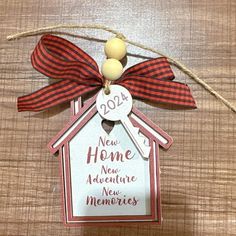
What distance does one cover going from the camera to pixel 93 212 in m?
0.53

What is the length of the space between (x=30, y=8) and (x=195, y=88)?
0.88ft

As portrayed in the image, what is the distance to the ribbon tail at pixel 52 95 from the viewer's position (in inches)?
21.0

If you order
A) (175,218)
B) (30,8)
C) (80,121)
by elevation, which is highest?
(30,8)

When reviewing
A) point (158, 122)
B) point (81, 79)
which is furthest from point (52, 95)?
point (158, 122)

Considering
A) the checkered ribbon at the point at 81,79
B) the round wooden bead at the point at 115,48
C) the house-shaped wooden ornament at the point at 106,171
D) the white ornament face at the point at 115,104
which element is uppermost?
the round wooden bead at the point at 115,48

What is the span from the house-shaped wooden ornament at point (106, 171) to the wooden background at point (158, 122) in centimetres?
2

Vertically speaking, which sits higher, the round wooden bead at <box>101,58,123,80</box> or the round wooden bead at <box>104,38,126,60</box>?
the round wooden bead at <box>104,38,126,60</box>

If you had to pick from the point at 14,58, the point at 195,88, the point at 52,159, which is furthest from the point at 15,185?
the point at 195,88

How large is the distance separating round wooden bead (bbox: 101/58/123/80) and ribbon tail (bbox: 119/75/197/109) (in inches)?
0.6

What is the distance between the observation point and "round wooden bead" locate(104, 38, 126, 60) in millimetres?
523

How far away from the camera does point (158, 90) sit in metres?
0.52

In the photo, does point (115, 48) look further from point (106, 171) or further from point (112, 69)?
point (106, 171)

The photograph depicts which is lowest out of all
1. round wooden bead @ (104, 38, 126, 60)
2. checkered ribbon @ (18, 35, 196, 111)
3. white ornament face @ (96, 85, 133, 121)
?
white ornament face @ (96, 85, 133, 121)

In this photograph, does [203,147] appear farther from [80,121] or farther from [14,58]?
[14,58]
